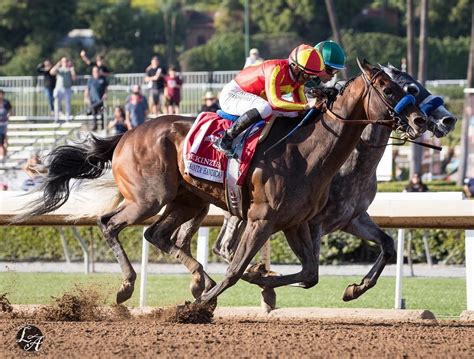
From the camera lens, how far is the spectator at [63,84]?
21.2 m

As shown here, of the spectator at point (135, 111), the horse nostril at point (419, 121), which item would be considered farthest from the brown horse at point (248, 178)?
the spectator at point (135, 111)

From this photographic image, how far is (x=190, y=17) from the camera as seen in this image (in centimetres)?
5928

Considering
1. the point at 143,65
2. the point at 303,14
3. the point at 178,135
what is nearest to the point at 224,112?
the point at 178,135

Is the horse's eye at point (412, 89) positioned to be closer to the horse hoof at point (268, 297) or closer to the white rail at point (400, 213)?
the white rail at point (400, 213)

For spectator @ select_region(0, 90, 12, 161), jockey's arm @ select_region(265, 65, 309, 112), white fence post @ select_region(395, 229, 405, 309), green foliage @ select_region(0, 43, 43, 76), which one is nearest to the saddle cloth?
jockey's arm @ select_region(265, 65, 309, 112)

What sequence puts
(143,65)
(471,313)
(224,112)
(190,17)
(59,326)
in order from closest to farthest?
(59,326), (224,112), (471,313), (143,65), (190,17)

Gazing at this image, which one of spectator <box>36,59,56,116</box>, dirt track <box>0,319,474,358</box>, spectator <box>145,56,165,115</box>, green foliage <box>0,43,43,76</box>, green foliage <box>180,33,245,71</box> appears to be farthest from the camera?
green foliage <box>0,43,43,76</box>

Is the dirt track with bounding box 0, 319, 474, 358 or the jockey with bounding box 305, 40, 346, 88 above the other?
the jockey with bounding box 305, 40, 346, 88

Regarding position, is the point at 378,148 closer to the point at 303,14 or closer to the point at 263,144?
the point at 263,144

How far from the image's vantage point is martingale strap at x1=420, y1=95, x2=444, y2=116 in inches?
310

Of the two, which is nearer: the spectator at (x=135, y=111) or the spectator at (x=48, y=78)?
the spectator at (x=135, y=111)

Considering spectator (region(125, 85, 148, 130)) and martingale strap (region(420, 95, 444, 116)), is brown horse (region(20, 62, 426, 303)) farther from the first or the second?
spectator (region(125, 85, 148, 130))

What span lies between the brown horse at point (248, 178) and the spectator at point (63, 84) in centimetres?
1209

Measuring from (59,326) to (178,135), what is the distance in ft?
5.68
